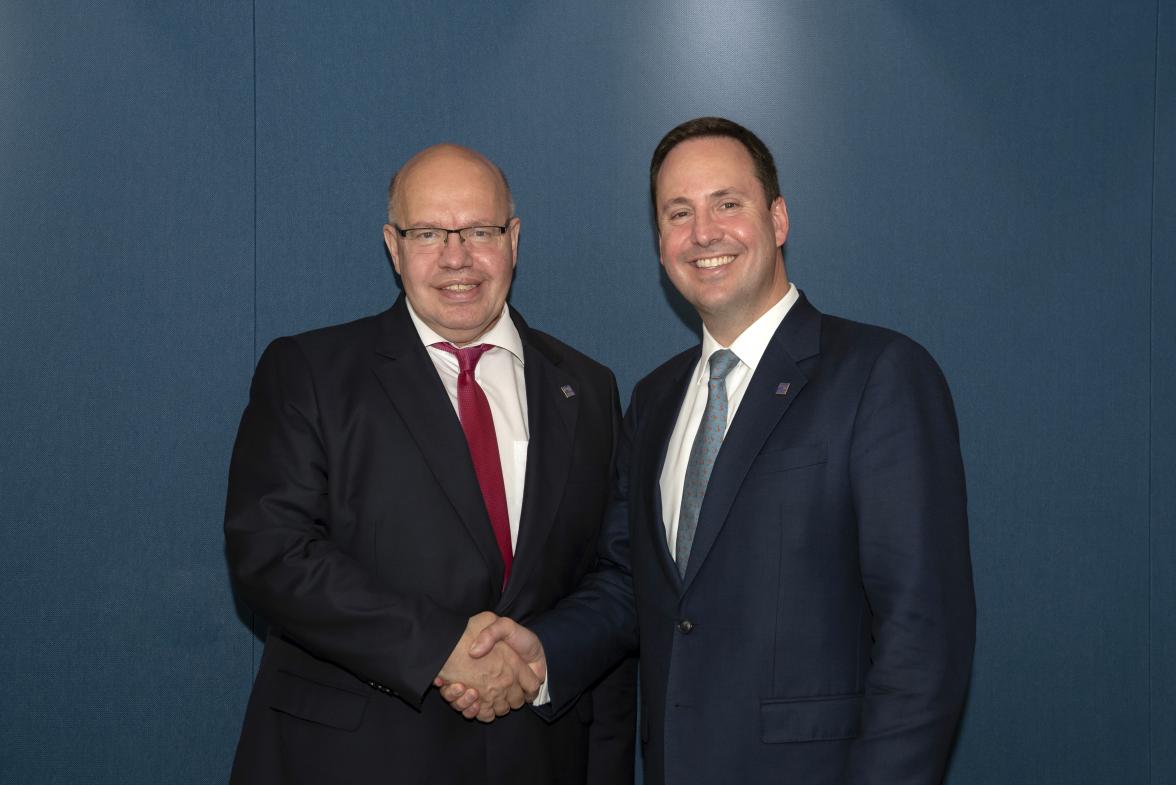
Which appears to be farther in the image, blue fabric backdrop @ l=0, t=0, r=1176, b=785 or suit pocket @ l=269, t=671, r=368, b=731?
blue fabric backdrop @ l=0, t=0, r=1176, b=785

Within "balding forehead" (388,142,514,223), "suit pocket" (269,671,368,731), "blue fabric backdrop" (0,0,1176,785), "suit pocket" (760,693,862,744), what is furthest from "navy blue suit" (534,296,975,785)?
"blue fabric backdrop" (0,0,1176,785)

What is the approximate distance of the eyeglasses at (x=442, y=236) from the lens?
238cm

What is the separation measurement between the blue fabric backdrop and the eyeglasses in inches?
26.5

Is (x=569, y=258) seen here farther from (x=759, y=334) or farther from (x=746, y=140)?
(x=759, y=334)

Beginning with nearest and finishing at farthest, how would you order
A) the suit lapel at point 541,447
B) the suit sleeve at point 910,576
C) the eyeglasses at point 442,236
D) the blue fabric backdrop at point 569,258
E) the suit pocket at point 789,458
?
the suit sleeve at point 910,576
the suit pocket at point 789,458
the suit lapel at point 541,447
the eyeglasses at point 442,236
the blue fabric backdrop at point 569,258

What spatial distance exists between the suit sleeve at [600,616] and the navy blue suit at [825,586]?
0.87 ft

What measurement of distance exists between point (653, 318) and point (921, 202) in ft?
3.14

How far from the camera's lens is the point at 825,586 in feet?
6.06

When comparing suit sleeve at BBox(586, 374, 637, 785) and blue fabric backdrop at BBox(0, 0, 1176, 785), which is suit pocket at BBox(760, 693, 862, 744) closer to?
suit sleeve at BBox(586, 374, 637, 785)

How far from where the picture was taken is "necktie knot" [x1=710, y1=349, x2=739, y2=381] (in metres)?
2.11

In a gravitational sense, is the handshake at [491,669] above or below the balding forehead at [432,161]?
below

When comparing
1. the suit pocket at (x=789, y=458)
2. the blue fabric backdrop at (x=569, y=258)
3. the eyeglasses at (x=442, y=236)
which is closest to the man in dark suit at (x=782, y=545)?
the suit pocket at (x=789, y=458)

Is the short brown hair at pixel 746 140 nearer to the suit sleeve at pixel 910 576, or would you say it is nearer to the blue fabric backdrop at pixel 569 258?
the suit sleeve at pixel 910 576

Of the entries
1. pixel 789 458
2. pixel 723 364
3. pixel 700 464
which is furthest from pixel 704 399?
pixel 789 458
